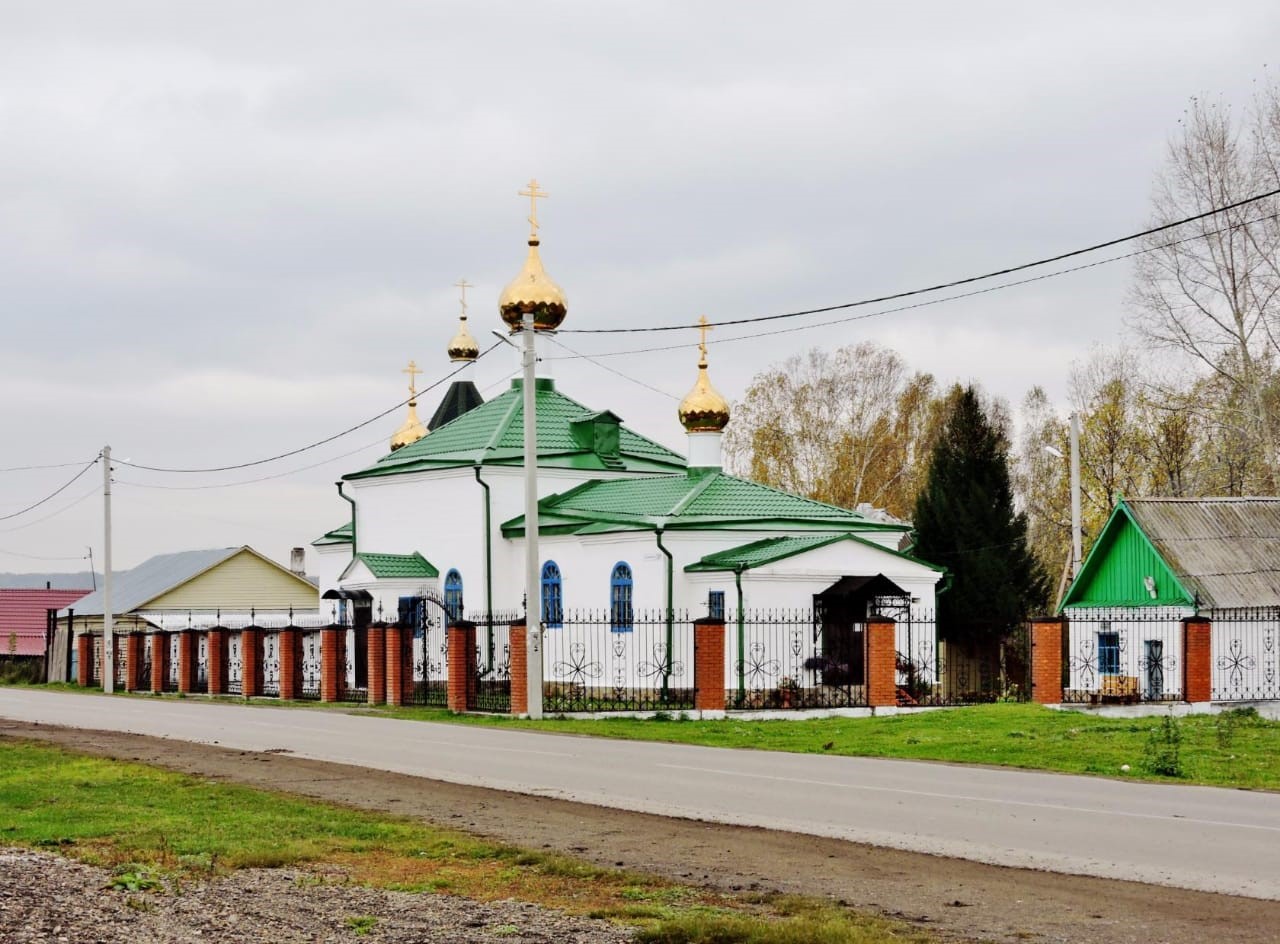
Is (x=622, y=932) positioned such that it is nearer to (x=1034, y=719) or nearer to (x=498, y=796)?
(x=498, y=796)

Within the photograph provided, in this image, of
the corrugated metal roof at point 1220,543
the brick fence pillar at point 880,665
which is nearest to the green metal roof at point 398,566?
the brick fence pillar at point 880,665

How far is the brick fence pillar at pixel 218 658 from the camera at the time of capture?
3753 cm

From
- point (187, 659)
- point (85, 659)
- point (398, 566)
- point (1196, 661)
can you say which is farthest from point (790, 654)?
point (85, 659)

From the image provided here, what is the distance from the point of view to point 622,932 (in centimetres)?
787

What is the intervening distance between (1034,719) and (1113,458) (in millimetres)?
29474

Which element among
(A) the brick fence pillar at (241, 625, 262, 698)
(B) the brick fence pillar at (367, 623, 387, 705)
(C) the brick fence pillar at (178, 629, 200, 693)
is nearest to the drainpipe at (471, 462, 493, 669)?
(B) the brick fence pillar at (367, 623, 387, 705)

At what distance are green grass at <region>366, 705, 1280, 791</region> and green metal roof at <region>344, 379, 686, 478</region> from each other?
391 inches

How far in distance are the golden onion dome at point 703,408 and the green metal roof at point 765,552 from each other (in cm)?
360

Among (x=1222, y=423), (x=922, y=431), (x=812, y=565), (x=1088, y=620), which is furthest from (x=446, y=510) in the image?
(x=922, y=431)

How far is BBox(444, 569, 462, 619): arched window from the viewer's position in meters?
35.2

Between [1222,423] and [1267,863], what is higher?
A: [1222,423]

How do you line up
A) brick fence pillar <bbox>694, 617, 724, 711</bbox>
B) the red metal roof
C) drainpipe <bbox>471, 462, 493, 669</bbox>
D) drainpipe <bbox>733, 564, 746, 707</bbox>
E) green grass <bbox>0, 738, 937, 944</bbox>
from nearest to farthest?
green grass <bbox>0, 738, 937, 944</bbox> → brick fence pillar <bbox>694, 617, 724, 711</bbox> → drainpipe <bbox>733, 564, 746, 707</bbox> → drainpipe <bbox>471, 462, 493, 669</bbox> → the red metal roof

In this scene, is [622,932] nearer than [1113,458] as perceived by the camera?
Yes

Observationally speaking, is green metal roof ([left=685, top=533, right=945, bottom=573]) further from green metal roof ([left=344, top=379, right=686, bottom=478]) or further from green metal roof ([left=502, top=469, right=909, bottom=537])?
green metal roof ([left=344, top=379, right=686, bottom=478])
